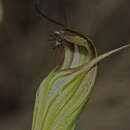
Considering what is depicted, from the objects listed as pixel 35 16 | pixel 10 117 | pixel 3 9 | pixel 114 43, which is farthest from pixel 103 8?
pixel 10 117

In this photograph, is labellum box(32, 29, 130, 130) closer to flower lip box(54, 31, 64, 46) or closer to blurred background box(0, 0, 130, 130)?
flower lip box(54, 31, 64, 46)

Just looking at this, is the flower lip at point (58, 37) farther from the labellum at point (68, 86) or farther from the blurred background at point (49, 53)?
the blurred background at point (49, 53)

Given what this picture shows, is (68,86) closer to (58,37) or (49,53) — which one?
(58,37)

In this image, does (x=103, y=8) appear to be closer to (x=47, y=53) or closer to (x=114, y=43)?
(x=114, y=43)

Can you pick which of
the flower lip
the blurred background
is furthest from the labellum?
the blurred background

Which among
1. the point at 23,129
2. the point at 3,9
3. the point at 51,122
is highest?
the point at 3,9

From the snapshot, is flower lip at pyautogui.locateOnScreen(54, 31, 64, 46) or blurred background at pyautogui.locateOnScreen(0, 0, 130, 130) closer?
flower lip at pyautogui.locateOnScreen(54, 31, 64, 46)
